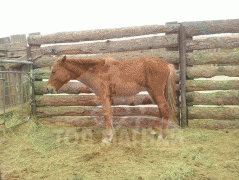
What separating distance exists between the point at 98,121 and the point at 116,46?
216cm

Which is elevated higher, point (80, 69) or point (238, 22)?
point (238, 22)

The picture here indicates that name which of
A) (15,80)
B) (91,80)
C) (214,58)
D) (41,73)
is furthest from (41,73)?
(214,58)

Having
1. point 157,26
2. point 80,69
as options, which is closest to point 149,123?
point 80,69

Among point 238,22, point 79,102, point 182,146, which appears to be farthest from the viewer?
point 79,102

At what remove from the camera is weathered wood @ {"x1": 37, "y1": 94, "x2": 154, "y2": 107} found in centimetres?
430

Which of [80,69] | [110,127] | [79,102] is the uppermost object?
[80,69]

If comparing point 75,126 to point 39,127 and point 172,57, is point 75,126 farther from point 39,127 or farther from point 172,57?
point 172,57

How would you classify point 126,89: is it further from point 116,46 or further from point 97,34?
point 97,34

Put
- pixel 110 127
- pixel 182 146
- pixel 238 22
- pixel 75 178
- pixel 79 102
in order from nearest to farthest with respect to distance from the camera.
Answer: pixel 75 178
pixel 182 146
pixel 110 127
pixel 238 22
pixel 79 102

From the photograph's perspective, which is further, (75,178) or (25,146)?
(25,146)

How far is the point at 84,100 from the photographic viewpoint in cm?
460

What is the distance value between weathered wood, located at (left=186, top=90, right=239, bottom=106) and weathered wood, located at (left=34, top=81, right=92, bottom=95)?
9.12 feet

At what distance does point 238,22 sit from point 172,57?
179 centimetres

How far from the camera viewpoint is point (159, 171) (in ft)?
7.92
